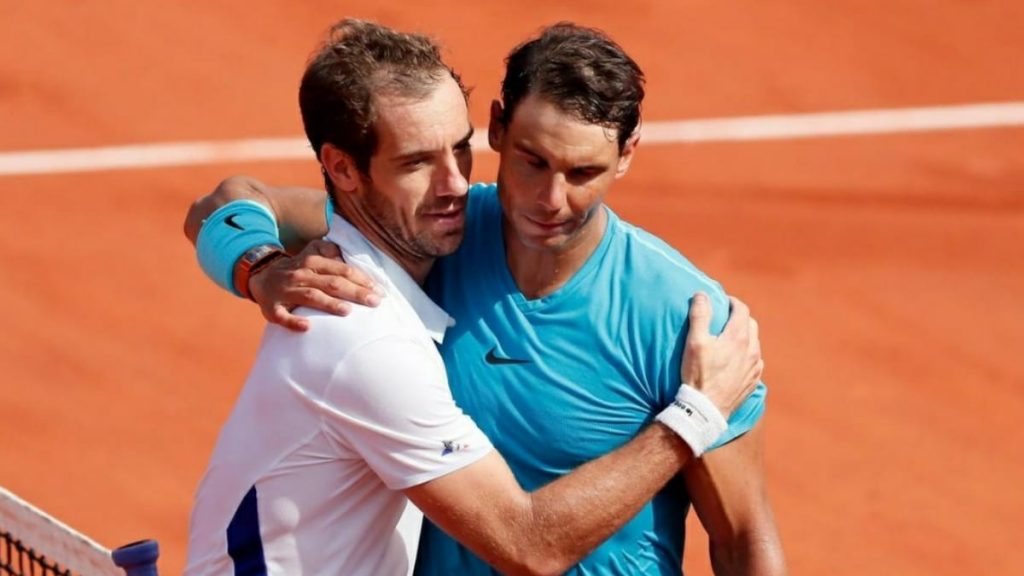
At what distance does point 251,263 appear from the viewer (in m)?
5.68

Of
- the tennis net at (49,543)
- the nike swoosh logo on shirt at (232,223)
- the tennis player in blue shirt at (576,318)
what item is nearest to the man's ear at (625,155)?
the tennis player in blue shirt at (576,318)

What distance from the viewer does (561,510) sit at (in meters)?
5.01

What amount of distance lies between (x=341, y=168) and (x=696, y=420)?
1.29 meters

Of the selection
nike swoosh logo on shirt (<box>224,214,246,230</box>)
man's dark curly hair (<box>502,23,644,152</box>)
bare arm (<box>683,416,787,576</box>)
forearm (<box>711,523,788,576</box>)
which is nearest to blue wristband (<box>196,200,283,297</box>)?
nike swoosh logo on shirt (<box>224,214,246,230</box>)

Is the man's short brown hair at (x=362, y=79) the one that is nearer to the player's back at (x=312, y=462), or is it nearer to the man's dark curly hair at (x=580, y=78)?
the man's dark curly hair at (x=580, y=78)

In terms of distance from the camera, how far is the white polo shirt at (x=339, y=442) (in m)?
4.99

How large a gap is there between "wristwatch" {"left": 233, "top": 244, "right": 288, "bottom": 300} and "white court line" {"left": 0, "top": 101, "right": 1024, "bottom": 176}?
801 cm

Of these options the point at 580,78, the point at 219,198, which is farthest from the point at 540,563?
the point at 219,198

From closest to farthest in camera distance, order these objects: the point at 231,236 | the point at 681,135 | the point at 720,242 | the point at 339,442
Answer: the point at 339,442 < the point at 231,236 < the point at 720,242 < the point at 681,135

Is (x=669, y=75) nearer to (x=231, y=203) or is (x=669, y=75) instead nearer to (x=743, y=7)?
(x=743, y=7)

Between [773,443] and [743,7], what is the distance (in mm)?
5815

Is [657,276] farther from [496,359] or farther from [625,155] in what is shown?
[496,359]

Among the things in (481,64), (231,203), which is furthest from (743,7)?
(231,203)

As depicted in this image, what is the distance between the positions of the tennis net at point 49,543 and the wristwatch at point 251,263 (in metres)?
1.05
